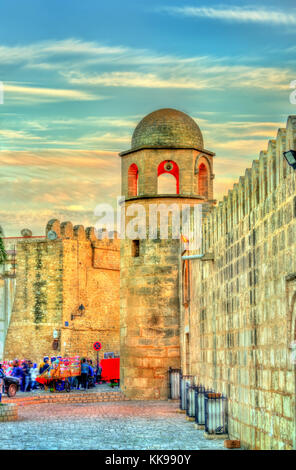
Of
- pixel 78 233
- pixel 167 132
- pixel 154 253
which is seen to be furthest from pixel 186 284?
pixel 78 233

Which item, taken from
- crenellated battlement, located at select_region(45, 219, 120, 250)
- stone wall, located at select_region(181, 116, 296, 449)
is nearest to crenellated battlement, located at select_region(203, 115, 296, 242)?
stone wall, located at select_region(181, 116, 296, 449)

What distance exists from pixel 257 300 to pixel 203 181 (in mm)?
12906

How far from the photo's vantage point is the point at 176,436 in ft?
39.3

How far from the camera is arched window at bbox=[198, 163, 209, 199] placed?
21922 mm

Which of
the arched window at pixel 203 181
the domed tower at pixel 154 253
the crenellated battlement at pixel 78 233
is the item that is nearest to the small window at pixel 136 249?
the domed tower at pixel 154 253

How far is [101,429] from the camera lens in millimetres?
13047

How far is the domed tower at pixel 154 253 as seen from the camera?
809 inches

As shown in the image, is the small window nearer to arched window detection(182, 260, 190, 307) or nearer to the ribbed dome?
arched window detection(182, 260, 190, 307)

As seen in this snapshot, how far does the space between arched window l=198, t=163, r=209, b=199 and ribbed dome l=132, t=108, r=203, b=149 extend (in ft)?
2.23

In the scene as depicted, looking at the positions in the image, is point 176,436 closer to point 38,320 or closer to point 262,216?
point 262,216
